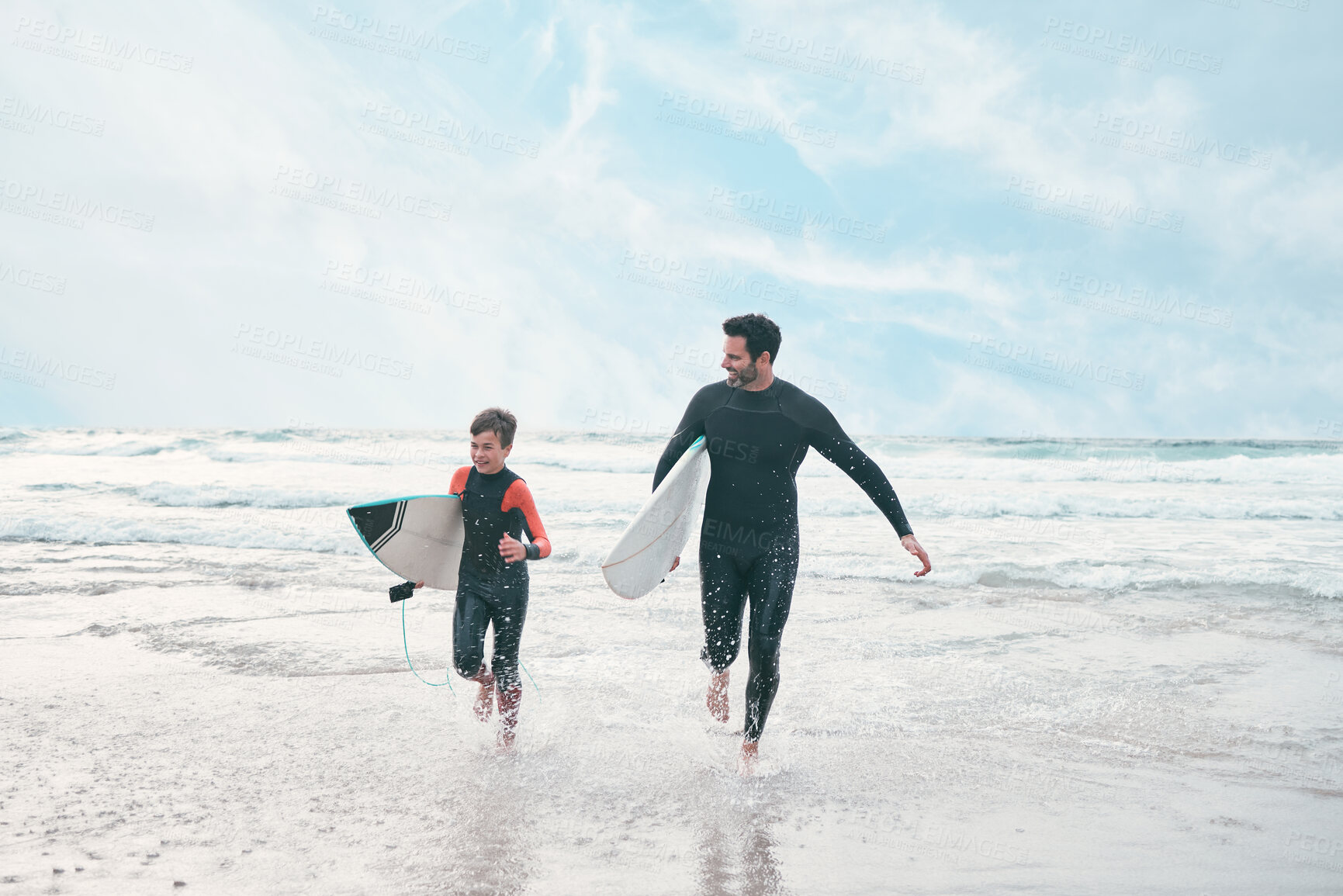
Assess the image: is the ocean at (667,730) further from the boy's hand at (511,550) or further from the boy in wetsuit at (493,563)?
the boy's hand at (511,550)

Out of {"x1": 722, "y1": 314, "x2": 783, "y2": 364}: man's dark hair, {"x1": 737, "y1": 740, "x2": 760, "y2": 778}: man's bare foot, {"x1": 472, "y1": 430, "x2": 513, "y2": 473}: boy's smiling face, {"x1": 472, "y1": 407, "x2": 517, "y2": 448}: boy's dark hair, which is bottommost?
{"x1": 737, "y1": 740, "x2": 760, "y2": 778}: man's bare foot

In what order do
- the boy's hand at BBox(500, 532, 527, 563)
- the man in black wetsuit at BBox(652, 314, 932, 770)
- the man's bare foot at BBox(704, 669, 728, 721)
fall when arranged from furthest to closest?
the man's bare foot at BBox(704, 669, 728, 721), the man in black wetsuit at BBox(652, 314, 932, 770), the boy's hand at BBox(500, 532, 527, 563)

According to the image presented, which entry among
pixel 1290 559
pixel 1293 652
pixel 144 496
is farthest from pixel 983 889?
pixel 144 496

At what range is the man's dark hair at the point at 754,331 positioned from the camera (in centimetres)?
393

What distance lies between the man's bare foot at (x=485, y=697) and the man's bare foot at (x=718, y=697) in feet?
3.88

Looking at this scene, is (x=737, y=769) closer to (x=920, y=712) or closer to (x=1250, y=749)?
(x=920, y=712)

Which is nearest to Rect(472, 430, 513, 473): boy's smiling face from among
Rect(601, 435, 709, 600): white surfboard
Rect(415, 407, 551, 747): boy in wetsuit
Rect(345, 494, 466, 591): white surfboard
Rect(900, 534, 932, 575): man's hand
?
Rect(415, 407, 551, 747): boy in wetsuit

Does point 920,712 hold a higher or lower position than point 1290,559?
lower

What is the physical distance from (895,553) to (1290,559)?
15.4 feet

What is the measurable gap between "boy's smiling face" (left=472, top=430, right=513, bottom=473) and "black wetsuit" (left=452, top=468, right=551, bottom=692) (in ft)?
0.25

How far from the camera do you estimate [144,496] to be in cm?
1454

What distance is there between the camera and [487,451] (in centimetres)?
396

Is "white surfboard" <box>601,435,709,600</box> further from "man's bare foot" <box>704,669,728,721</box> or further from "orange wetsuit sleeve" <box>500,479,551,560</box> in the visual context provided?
"man's bare foot" <box>704,669,728,721</box>

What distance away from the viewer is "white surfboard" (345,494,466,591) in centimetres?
422
